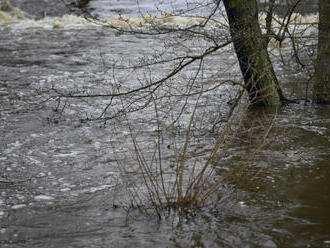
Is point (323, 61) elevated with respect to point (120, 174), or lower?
elevated

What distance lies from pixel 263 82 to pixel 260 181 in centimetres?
286

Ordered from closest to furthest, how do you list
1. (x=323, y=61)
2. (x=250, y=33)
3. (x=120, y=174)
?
(x=120, y=174) → (x=250, y=33) → (x=323, y=61)

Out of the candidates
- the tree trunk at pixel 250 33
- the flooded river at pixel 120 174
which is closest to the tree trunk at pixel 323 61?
the flooded river at pixel 120 174

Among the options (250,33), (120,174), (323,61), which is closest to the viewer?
(120,174)

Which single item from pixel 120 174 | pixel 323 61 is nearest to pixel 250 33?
pixel 323 61

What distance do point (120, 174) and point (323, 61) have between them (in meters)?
4.24

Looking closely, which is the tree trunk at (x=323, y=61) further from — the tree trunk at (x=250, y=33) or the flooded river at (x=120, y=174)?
the tree trunk at (x=250, y=33)

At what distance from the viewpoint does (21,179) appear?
6836 millimetres

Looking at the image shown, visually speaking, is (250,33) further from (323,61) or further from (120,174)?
(120,174)

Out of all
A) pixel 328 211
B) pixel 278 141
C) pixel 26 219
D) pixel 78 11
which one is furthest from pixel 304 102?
pixel 78 11

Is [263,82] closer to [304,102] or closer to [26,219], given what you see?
[304,102]

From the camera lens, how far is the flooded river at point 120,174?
17.4 feet

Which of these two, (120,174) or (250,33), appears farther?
(250,33)

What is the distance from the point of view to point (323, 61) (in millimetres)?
9070
